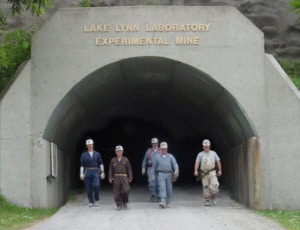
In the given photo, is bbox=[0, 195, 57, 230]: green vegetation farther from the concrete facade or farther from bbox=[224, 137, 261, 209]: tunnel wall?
bbox=[224, 137, 261, 209]: tunnel wall

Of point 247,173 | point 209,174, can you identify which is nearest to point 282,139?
point 247,173

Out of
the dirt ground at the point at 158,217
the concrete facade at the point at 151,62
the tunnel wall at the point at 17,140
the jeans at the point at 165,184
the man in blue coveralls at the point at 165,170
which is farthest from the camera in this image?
the man in blue coveralls at the point at 165,170

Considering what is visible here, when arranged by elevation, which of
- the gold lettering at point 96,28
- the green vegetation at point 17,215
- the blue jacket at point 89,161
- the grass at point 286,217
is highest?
the gold lettering at point 96,28

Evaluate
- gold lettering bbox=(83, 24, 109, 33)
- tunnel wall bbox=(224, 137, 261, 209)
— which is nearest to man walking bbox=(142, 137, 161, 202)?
tunnel wall bbox=(224, 137, 261, 209)

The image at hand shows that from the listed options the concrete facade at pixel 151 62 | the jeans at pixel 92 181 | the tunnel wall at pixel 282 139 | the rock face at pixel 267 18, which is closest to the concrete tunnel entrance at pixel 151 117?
the concrete facade at pixel 151 62

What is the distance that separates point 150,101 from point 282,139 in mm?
7169

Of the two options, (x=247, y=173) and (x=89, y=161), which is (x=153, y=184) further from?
(x=247, y=173)

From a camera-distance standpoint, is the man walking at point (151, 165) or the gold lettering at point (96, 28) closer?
the gold lettering at point (96, 28)

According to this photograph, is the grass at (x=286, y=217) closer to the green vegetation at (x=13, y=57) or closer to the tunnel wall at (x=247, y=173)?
the tunnel wall at (x=247, y=173)

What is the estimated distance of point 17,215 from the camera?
12.9m

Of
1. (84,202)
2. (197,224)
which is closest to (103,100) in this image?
(84,202)

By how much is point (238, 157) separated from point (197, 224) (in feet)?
16.1

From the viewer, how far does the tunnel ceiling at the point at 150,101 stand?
14.8 meters

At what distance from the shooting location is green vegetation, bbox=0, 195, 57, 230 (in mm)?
11708
